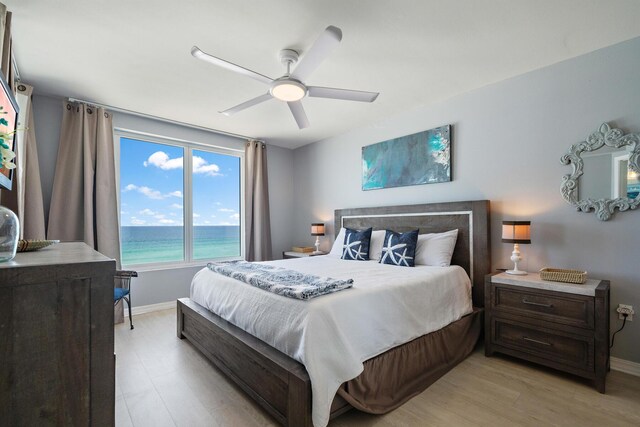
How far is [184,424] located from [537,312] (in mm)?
2658

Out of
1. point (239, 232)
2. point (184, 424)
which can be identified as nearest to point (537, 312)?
point (184, 424)

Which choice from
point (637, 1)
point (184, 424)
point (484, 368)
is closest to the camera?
point (184, 424)

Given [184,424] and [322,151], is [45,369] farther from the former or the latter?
[322,151]

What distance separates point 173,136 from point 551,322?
4.76m

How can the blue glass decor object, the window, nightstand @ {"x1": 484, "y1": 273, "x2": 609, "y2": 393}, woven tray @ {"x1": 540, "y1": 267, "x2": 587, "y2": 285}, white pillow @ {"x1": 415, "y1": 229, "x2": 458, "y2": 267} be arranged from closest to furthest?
1. the blue glass decor object
2. nightstand @ {"x1": 484, "y1": 273, "x2": 609, "y2": 393}
3. woven tray @ {"x1": 540, "y1": 267, "x2": 587, "y2": 285}
4. white pillow @ {"x1": 415, "y1": 229, "x2": 458, "y2": 267}
5. the window

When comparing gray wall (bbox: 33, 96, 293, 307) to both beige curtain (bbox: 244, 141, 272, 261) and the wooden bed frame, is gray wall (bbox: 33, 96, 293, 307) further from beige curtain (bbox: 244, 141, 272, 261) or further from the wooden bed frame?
the wooden bed frame

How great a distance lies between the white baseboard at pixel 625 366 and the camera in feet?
7.51

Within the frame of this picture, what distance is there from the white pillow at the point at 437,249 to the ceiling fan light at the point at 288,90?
198 centimetres

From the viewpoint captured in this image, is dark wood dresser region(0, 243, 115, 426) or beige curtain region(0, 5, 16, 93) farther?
beige curtain region(0, 5, 16, 93)

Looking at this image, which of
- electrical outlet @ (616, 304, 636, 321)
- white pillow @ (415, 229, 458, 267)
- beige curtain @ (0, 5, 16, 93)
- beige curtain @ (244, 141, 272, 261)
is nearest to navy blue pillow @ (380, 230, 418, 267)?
white pillow @ (415, 229, 458, 267)

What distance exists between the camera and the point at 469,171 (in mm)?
3252

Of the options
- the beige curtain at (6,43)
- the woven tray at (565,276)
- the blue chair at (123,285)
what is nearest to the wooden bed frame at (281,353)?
the woven tray at (565,276)

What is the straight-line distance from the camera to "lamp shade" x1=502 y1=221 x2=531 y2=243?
102 inches

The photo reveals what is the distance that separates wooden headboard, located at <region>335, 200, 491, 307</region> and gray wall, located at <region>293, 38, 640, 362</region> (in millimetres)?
166
